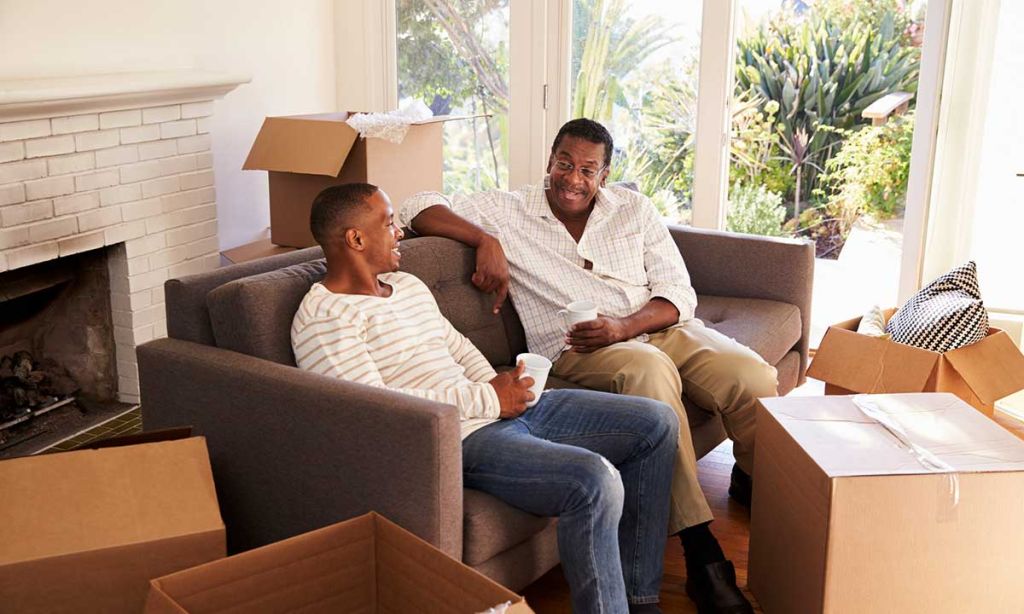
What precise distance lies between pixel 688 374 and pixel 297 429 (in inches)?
42.6

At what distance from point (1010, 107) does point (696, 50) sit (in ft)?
3.77

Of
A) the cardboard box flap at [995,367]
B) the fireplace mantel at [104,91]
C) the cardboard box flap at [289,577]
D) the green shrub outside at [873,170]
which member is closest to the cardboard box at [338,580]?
the cardboard box flap at [289,577]

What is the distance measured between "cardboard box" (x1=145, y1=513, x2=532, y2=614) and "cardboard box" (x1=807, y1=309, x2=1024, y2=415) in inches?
74.6

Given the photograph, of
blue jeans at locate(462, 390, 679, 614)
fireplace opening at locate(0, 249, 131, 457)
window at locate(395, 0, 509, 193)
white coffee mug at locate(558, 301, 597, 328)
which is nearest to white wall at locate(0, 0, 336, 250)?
window at locate(395, 0, 509, 193)

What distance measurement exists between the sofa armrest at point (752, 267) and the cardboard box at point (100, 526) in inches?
75.6

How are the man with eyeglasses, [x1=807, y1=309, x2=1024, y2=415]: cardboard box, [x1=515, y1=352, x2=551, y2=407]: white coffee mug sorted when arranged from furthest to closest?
[x1=807, y1=309, x2=1024, y2=415]: cardboard box → the man with eyeglasses → [x1=515, y1=352, x2=551, y2=407]: white coffee mug

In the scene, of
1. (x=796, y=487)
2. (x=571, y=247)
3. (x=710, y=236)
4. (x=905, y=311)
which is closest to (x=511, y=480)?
(x=796, y=487)

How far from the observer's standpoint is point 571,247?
2.87 metres

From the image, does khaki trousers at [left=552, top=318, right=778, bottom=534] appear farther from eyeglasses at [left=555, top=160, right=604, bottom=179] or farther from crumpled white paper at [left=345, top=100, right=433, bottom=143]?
crumpled white paper at [left=345, top=100, right=433, bottom=143]

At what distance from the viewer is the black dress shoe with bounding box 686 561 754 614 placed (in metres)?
2.29

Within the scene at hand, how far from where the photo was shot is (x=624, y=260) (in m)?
2.88

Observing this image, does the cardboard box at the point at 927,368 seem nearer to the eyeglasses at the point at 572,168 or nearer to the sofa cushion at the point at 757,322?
the sofa cushion at the point at 757,322

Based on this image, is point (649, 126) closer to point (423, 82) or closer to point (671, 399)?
point (423, 82)

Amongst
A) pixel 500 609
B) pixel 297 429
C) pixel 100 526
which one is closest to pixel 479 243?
pixel 297 429
